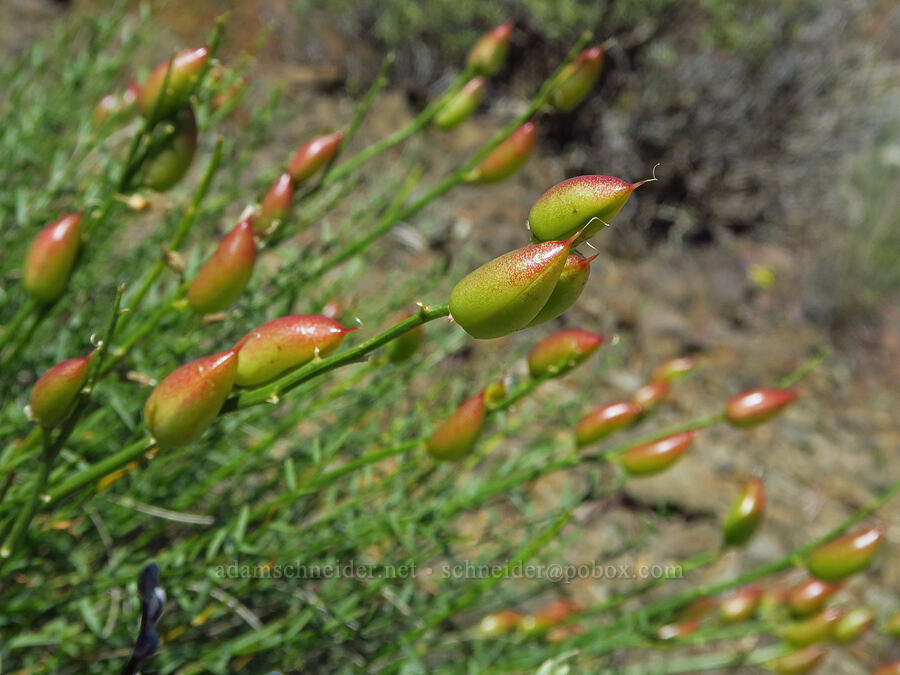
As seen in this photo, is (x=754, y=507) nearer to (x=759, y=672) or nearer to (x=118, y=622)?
(x=118, y=622)

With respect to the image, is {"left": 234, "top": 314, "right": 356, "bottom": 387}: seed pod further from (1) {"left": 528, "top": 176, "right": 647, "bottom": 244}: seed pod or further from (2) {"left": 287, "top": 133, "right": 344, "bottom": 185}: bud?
(2) {"left": 287, "top": 133, "right": 344, "bottom": 185}: bud

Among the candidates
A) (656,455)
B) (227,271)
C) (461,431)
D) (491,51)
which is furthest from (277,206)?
(656,455)

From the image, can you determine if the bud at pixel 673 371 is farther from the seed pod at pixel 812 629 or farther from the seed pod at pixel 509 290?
the seed pod at pixel 509 290

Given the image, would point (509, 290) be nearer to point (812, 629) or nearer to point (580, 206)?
point (580, 206)

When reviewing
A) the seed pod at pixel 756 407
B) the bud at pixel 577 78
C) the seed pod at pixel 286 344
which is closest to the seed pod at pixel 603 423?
the seed pod at pixel 756 407

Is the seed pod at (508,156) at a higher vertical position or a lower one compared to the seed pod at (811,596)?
higher

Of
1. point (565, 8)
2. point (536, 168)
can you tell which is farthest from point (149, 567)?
point (565, 8)
